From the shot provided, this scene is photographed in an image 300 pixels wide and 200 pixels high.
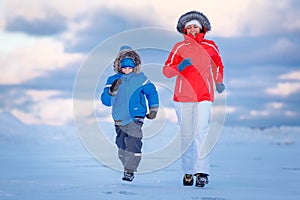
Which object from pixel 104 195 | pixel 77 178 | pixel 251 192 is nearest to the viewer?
pixel 104 195

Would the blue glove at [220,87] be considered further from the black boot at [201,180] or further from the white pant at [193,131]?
the black boot at [201,180]

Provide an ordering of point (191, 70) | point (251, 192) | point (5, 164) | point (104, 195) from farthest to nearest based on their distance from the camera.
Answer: point (5, 164)
point (191, 70)
point (251, 192)
point (104, 195)

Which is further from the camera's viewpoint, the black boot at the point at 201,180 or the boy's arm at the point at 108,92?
the boy's arm at the point at 108,92

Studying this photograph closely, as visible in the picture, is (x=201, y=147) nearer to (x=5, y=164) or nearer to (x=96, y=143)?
(x=96, y=143)

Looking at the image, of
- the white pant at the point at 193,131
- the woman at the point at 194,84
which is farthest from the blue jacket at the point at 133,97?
the white pant at the point at 193,131

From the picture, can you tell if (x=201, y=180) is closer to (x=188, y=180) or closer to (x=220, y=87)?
(x=188, y=180)

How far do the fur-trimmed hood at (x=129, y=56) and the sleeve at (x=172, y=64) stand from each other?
0.34 m

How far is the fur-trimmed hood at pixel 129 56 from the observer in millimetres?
A: 6820

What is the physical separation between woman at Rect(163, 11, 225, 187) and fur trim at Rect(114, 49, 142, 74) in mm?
349

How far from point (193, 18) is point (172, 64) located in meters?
0.58

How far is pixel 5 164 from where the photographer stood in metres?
9.38

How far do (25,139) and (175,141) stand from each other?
9.64m

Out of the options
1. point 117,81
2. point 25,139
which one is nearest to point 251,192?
point 117,81

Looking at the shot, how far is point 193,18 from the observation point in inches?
264
